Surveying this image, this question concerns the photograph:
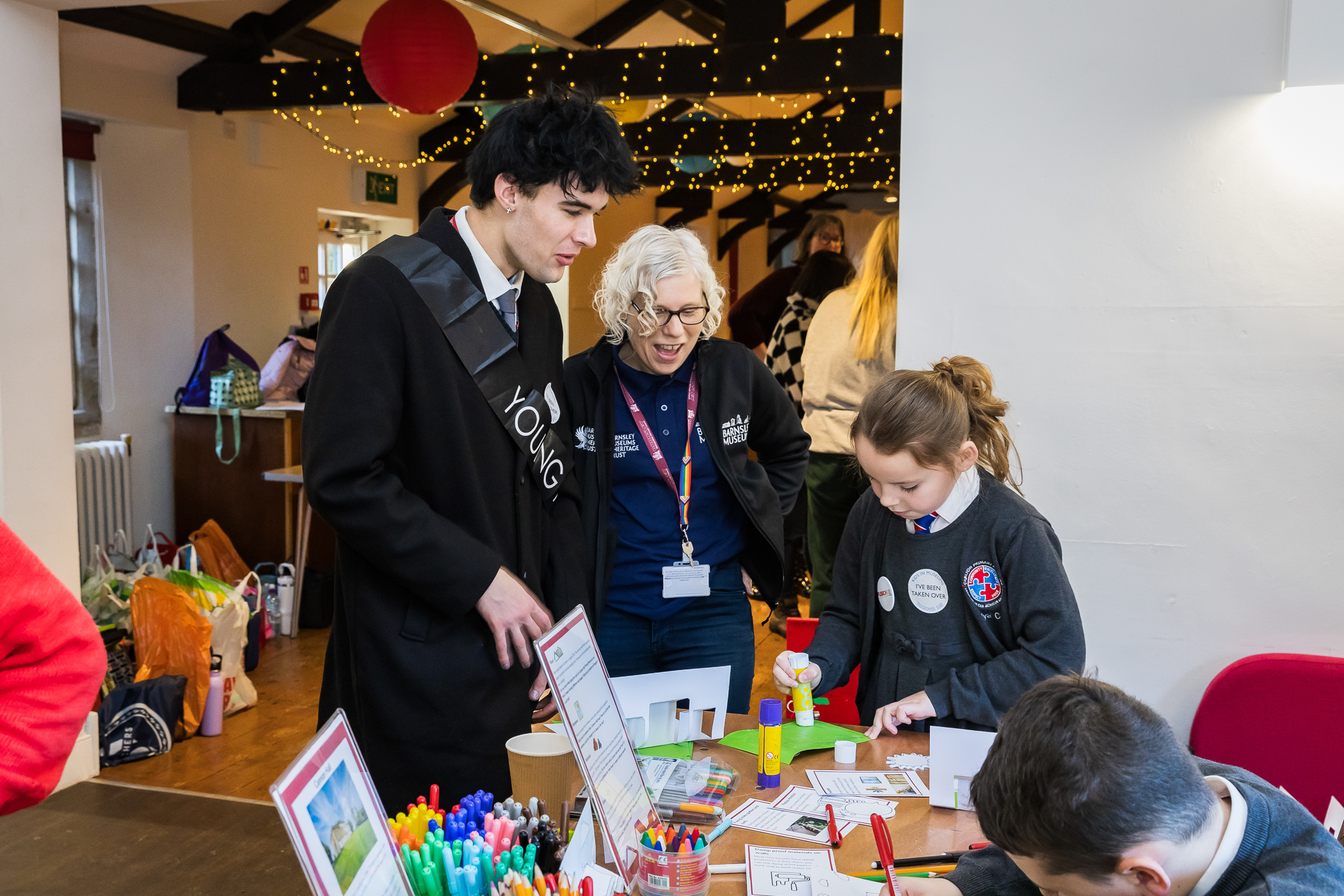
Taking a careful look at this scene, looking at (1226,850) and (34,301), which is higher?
(34,301)

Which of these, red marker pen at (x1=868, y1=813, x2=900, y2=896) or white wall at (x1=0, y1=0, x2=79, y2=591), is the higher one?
white wall at (x1=0, y1=0, x2=79, y2=591)

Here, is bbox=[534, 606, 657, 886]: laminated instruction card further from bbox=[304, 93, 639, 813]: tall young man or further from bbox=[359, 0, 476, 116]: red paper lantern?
bbox=[359, 0, 476, 116]: red paper lantern

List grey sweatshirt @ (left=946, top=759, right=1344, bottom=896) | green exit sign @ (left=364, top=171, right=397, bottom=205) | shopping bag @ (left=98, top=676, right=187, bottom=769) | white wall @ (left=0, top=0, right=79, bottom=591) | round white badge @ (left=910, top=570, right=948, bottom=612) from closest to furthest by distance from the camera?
grey sweatshirt @ (left=946, top=759, right=1344, bottom=896), round white badge @ (left=910, top=570, right=948, bottom=612), white wall @ (left=0, top=0, right=79, bottom=591), shopping bag @ (left=98, top=676, right=187, bottom=769), green exit sign @ (left=364, top=171, right=397, bottom=205)

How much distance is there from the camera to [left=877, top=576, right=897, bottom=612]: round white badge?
1.92 metres

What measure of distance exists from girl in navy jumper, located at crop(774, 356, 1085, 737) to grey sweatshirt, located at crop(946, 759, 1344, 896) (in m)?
0.63

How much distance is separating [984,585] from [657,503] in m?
0.67

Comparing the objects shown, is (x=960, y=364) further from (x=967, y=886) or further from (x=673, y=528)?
(x=967, y=886)

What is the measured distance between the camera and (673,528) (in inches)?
84.9

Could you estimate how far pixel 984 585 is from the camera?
182cm

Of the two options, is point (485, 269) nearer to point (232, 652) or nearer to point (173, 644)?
point (173, 644)

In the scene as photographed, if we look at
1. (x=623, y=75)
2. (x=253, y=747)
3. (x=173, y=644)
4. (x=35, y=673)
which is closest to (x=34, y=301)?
(x=173, y=644)

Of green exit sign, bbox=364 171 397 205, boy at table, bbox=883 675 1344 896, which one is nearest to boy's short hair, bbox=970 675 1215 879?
boy at table, bbox=883 675 1344 896

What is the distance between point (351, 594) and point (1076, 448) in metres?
1.66

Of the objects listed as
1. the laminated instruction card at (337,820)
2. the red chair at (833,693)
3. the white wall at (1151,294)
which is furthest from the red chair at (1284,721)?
the laminated instruction card at (337,820)
